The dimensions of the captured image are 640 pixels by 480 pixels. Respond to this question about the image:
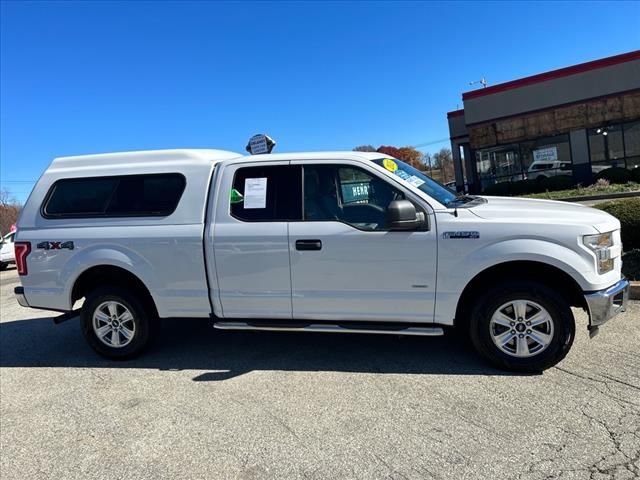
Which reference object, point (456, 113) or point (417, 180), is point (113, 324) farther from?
point (456, 113)

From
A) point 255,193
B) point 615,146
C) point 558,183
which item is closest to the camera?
point 255,193

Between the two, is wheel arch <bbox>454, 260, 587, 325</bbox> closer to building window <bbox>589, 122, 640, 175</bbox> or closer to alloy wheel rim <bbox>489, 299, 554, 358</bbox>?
alloy wheel rim <bbox>489, 299, 554, 358</bbox>

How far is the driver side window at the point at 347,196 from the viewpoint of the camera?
169 inches

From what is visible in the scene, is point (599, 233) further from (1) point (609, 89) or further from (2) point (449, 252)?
(1) point (609, 89)

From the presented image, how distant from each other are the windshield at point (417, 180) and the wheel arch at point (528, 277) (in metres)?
0.72

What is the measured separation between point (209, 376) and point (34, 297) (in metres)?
2.25

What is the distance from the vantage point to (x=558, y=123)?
23344 mm

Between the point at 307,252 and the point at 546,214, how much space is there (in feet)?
6.71

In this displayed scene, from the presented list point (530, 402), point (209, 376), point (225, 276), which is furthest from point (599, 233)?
point (209, 376)

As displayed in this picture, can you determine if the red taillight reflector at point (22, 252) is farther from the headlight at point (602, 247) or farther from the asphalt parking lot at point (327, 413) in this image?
the headlight at point (602, 247)

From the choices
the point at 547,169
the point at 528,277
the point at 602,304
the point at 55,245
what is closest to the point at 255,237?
the point at 55,245

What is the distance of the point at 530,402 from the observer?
3.55m

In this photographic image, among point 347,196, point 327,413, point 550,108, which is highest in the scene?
point 550,108

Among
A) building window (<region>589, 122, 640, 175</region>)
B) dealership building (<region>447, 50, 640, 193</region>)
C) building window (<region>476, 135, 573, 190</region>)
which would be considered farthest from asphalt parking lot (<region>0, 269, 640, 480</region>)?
building window (<region>476, 135, 573, 190</region>)
